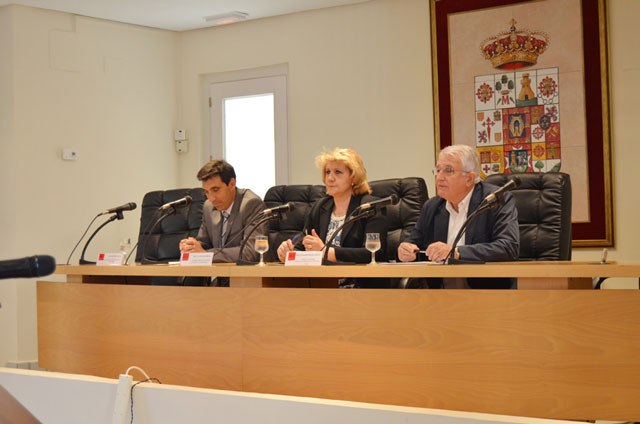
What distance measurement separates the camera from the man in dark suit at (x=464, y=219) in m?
2.61

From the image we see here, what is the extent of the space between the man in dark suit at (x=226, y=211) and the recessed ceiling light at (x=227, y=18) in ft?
5.88

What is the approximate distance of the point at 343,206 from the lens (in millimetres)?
3211

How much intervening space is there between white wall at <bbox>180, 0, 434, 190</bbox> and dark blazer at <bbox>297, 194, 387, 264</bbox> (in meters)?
1.46

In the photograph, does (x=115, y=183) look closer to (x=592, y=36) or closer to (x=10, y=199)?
(x=10, y=199)

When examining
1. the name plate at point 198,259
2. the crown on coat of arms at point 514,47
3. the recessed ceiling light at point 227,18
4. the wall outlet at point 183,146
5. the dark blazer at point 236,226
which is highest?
the recessed ceiling light at point 227,18

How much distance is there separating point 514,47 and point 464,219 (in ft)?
6.11

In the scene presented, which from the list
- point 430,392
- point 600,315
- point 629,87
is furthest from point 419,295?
point 629,87

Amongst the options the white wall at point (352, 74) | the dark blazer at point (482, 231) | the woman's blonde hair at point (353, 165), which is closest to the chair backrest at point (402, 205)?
the woman's blonde hair at point (353, 165)

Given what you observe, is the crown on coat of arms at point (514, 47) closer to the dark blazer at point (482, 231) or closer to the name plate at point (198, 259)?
the dark blazer at point (482, 231)

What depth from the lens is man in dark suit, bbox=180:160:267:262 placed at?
346cm

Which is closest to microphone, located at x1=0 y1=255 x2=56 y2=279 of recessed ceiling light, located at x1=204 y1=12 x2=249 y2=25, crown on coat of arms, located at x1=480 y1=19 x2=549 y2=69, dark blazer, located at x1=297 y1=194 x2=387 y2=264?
dark blazer, located at x1=297 y1=194 x2=387 y2=264

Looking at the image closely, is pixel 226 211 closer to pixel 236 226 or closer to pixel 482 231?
pixel 236 226

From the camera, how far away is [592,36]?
13.2 ft

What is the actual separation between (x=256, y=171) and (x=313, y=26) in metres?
1.14
